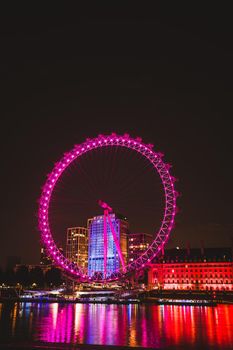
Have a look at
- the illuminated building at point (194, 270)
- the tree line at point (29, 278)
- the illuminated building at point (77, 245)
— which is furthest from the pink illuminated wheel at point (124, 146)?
the illuminated building at point (77, 245)

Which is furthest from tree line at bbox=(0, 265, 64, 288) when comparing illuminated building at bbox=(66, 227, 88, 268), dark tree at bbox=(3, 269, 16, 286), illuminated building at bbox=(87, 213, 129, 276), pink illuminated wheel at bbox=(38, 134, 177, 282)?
illuminated building at bbox=(66, 227, 88, 268)

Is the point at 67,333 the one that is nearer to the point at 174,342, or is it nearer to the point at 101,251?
the point at 174,342

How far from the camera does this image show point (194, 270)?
346ft

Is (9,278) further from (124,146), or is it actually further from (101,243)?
(124,146)

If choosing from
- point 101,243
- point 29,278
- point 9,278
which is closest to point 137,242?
point 101,243

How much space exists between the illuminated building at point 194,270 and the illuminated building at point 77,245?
56.2 meters

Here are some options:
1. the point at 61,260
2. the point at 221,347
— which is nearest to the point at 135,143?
the point at 61,260

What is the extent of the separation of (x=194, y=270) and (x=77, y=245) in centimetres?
6786

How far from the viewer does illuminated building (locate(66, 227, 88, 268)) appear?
525 ft

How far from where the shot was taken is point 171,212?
142 ft

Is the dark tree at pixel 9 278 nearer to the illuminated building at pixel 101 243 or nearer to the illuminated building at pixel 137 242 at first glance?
the illuminated building at pixel 101 243

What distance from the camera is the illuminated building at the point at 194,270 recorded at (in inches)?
4001

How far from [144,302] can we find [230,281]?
5222cm

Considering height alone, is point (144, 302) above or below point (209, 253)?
below
